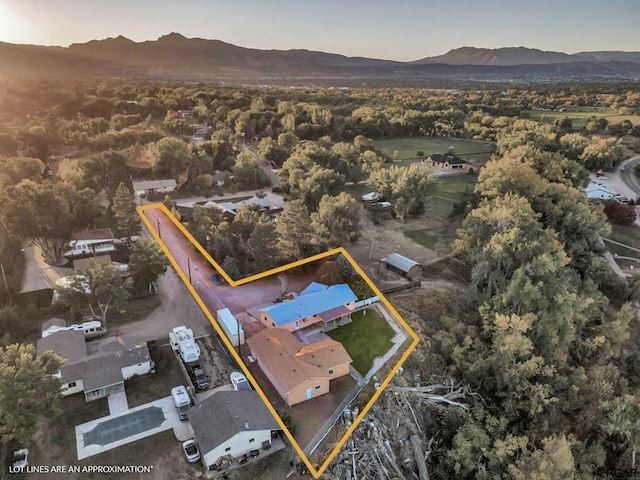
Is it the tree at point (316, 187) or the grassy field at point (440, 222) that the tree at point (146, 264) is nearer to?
the tree at point (316, 187)

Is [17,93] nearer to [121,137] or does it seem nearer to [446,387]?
[121,137]

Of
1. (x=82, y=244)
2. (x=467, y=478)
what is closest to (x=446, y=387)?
(x=467, y=478)

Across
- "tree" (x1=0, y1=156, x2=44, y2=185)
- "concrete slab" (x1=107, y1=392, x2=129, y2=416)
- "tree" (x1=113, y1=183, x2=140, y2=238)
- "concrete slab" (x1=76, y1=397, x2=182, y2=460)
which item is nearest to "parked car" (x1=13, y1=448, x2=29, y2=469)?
"concrete slab" (x1=76, y1=397, x2=182, y2=460)

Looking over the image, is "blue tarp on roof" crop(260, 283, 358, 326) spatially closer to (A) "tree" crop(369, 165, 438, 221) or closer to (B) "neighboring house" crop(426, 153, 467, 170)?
(A) "tree" crop(369, 165, 438, 221)

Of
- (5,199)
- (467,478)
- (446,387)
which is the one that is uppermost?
(5,199)

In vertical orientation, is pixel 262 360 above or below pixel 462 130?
above

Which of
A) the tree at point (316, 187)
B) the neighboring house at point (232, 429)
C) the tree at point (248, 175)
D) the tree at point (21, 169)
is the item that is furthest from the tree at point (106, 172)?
the neighboring house at point (232, 429)
